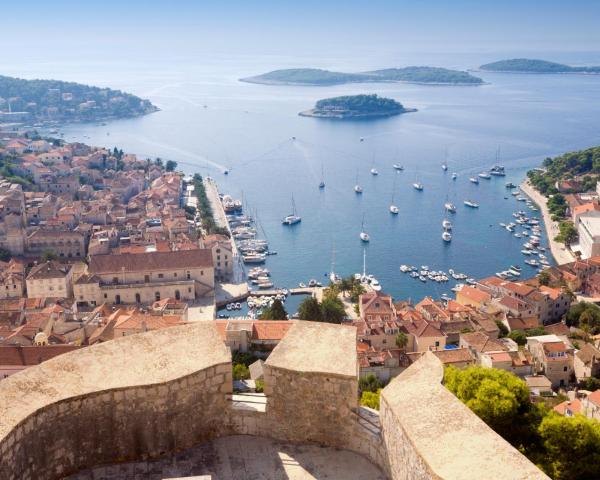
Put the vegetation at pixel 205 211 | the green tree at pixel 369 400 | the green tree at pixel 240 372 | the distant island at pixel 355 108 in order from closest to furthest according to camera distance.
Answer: the green tree at pixel 369 400 → the green tree at pixel 240 372 → the vegetation at pixel 205 211 → the distant island at pixel 355 108

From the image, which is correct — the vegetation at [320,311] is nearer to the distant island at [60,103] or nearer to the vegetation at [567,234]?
the vegetation at [567,234]

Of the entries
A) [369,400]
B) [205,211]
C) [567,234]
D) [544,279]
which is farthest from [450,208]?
[369,400]

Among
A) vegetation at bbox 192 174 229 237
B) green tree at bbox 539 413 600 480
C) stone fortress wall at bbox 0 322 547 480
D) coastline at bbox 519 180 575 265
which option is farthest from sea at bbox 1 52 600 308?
stone fortress wall at bbox 0 322 547 480

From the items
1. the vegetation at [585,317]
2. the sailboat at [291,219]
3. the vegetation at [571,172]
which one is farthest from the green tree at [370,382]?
the vegetation at [571,172]

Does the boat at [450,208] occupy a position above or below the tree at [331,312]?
below

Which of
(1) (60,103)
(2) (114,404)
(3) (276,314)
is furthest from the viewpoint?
(1) (60,103)

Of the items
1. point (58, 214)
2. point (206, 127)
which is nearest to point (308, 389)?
point (58, 214)

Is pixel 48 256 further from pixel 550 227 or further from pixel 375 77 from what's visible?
pixel 375 77
